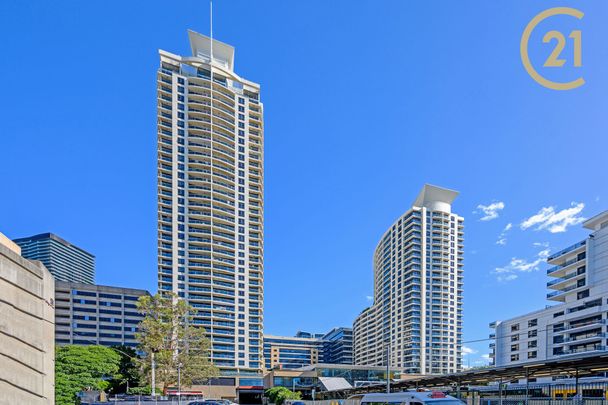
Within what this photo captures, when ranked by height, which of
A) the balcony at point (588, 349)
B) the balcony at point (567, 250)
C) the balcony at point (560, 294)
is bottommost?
the balcony at point (588, 349)

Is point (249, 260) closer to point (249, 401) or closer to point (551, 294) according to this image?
point (249, 401)

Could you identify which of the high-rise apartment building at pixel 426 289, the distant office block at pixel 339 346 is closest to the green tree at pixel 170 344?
the high-rise apartment building at pixel 426 289

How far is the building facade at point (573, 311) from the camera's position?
188ft

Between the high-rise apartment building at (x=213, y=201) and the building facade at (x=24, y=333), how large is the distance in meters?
79.4

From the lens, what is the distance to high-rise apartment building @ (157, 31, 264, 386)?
8700cm

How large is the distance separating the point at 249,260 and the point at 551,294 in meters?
61.1

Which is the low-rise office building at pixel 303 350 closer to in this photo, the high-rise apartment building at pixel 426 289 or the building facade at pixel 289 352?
the building facade at pixel 289 352

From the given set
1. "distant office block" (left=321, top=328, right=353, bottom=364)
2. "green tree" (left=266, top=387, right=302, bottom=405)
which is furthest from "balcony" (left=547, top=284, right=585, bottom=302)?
"distant office block" (left=321, top=328, right=353, bottom=364)

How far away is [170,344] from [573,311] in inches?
2312

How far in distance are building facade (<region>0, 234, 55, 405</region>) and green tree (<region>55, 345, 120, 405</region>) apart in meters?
30.0

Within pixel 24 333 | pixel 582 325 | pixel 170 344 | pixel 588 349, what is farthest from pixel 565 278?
pixel 24 333

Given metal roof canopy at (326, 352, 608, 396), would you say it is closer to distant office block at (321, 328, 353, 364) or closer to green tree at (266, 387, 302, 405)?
green tree at (266, 387, 302, 405)

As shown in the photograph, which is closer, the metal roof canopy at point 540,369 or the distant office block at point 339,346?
the metal roof canopy at point 540,369

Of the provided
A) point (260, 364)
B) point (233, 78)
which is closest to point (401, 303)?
point (260, 364)
